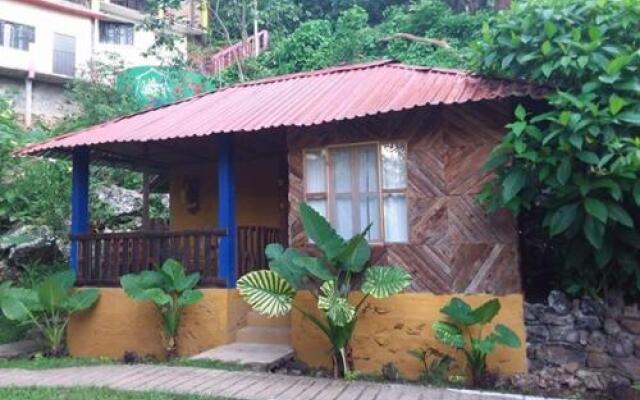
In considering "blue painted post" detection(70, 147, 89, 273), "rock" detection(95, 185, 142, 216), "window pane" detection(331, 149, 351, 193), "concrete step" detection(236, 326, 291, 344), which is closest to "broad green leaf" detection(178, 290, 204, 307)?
"concrete step" detection(236, 326, 291, 344)

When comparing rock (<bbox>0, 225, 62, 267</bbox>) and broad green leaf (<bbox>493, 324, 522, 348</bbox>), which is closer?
broad green leaf (<bbox>493, 324, 522, 348</bbox>)

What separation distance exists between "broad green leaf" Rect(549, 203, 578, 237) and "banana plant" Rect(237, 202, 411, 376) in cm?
163

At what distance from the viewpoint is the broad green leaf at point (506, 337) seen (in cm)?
591

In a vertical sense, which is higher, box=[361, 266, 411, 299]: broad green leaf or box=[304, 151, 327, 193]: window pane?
box=[304, 151, 327, 193]: window pane

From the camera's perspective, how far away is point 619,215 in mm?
5469

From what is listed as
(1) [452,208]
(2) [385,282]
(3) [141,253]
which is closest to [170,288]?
(3) [141,253]

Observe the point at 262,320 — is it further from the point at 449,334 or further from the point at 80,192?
the point at 80,192

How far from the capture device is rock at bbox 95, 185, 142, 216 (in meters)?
13.8

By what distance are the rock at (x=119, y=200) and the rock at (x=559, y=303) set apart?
10.4m

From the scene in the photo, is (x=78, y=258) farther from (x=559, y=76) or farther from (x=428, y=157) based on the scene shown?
(x=559, y=76)

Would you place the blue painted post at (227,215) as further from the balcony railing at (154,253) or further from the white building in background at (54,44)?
the white building in background at (54,44)

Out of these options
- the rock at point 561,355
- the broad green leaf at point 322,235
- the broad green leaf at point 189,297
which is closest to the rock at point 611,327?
the rock at point 561,355

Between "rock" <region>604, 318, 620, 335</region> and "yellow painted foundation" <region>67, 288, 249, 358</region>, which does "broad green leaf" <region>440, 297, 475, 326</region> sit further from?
"yellow painted foundation" <region>67, 288, 249, 358</region>

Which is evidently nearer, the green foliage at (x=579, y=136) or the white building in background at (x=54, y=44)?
the green foliage at (x=579, y=136)
